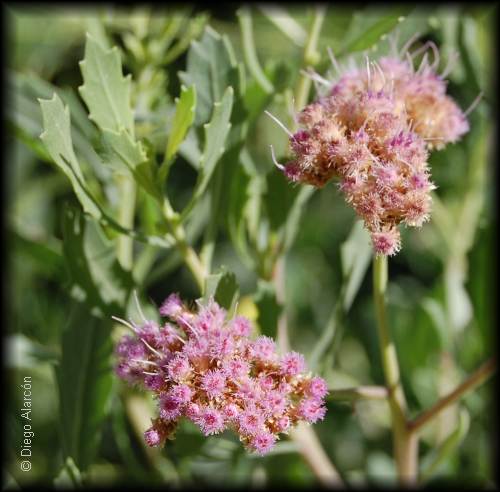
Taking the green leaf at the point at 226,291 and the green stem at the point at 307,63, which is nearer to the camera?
the green leaf at the point at 226,291

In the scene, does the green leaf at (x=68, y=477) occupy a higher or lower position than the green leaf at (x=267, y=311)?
lower

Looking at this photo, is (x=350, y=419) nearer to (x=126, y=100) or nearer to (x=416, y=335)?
(x=416, y=335)

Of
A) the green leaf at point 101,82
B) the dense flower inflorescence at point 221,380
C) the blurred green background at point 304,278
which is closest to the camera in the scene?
the dense flower inflorescence at point 221,380

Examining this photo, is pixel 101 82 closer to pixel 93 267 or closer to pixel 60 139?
pixel 60 139

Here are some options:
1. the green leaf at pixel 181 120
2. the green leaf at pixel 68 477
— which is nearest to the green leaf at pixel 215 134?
the green leaf at pixel 181 120

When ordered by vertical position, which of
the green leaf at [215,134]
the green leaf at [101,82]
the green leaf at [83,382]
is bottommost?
the green leaf at [83,382]

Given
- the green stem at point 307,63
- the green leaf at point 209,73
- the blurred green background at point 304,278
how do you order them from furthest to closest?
1. the blurred green background at point 304,278
2. the green stem at point 307,63
3. the green leaf at point 209,73

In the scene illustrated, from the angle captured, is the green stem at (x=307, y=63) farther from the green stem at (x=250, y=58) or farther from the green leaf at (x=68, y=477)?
the green leaf at (x=68, y=477)

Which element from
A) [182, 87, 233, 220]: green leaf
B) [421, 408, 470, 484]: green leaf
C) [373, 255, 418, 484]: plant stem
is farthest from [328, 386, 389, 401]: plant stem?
[182, 87, 233, 220]: green leaf
